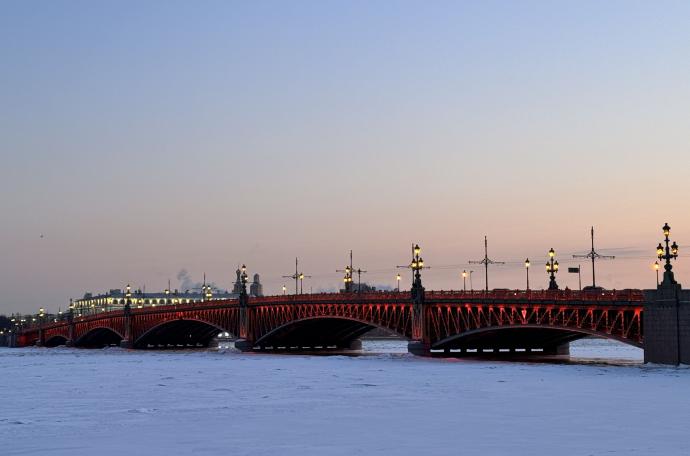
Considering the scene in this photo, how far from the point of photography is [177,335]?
171m

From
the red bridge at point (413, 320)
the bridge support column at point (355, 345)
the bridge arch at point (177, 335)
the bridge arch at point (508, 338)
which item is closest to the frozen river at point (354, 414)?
the red bridge at point (413, 320)

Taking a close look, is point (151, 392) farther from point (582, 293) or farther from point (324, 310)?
point (324, 310)

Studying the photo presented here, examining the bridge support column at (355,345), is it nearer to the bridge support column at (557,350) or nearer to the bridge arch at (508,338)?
the bridge arch at (508,338)

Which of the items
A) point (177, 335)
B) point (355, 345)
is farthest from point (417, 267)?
point (177, 335)

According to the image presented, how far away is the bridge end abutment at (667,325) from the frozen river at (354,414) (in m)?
3.25

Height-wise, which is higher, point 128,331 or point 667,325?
point 128,331

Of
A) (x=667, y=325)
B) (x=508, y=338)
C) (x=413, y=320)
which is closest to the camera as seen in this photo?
(x=667, y=325)

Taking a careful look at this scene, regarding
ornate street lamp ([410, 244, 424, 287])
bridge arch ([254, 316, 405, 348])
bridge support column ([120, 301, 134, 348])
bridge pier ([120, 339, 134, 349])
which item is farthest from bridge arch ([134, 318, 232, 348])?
ornate street lamp ([410, 244, 424, 287])

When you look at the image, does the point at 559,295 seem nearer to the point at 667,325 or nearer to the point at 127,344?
the point at 667,325

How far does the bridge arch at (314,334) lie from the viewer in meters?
127

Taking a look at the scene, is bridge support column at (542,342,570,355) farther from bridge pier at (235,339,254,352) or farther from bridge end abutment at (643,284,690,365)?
bridge pier at (235,339,254,352)

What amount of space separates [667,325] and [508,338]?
32.3 metres

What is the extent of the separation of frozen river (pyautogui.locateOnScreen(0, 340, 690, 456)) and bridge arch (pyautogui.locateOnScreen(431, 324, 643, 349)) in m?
23.4

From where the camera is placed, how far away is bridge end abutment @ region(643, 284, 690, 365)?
231 ft
